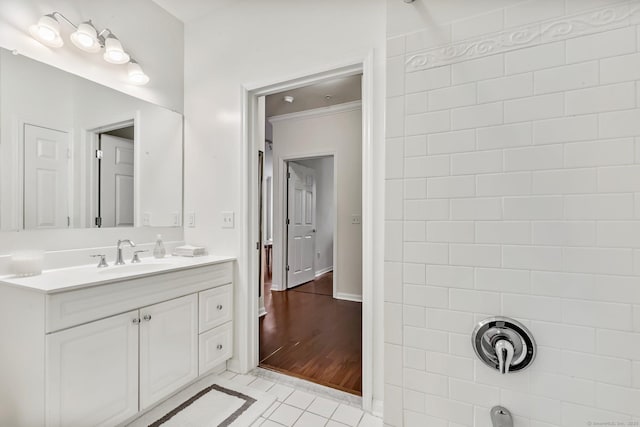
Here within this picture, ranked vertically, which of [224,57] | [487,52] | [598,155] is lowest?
[598,155]

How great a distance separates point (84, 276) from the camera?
1.38 m

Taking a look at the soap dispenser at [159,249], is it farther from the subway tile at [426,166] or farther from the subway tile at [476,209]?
the subway tile at [476,209]

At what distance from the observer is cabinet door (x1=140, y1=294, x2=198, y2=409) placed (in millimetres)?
1460

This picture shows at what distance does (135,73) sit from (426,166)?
2.11 metres

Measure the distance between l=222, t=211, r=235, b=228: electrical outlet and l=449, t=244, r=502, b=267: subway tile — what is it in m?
1.52

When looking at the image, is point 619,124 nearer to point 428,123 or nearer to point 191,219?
point 428,123

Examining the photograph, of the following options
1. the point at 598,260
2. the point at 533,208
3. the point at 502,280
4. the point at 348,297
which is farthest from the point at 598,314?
the point at 348,297

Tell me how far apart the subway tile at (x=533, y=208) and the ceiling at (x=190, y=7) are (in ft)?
7.58

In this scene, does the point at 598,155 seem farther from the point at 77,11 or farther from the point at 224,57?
the point at 77,11

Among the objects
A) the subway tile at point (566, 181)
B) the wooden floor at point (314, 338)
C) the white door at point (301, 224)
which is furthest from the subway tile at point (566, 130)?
the white door at point (301, 224)

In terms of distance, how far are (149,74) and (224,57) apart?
58cm

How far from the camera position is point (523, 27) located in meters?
0.97

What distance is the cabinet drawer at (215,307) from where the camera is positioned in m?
1.79

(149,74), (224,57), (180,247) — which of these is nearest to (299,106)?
(224,57)
